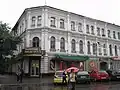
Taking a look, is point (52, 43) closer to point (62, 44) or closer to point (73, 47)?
point (62, 44)

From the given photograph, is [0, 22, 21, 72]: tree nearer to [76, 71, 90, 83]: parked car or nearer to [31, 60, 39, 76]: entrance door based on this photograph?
[31, 60, 39, 76]: entrance door

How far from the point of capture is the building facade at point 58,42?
100 feet

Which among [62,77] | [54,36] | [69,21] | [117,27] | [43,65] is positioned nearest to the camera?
[62,77]

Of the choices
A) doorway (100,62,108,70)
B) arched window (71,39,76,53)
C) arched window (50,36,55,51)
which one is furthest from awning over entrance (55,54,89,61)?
doorway (100,62,108,70)

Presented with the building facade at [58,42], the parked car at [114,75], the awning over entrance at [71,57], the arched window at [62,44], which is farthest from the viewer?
the arched window at [62,44]

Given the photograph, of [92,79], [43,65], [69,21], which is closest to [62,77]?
[92,79]

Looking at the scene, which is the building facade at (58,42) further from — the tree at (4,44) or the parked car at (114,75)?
the parked car at (114,75)

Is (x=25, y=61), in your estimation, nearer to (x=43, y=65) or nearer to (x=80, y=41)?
(x=43, y=65)

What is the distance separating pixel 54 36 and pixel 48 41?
1.65 metres

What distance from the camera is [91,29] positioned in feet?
126

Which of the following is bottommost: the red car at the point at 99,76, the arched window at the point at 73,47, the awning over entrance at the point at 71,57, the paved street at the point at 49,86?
the paved street at the point at 49,86

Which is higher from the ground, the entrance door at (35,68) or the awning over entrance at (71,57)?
the awning over entrance at (71,57)

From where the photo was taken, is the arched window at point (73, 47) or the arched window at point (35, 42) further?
the arched window at point (73, 47)

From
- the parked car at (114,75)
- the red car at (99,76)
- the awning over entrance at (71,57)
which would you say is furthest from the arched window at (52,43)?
the parked car at (114,75)
